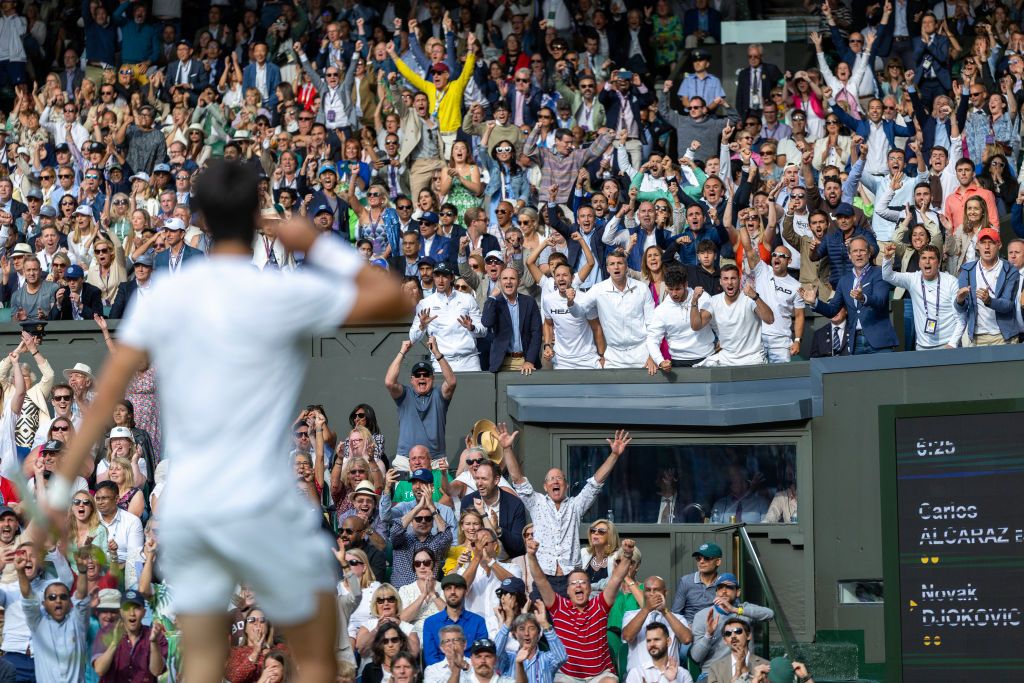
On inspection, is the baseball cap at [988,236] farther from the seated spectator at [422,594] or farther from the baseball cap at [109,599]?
the baseball cap at [109,599]

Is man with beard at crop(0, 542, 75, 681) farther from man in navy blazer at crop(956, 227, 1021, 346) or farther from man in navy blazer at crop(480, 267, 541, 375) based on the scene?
man in navy blazer at crop(956, 227, 1021, 346)

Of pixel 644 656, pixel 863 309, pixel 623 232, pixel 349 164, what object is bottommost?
pixel 644 656

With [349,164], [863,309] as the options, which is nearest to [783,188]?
[863,309]

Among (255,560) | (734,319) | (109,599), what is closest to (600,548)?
(734,319)

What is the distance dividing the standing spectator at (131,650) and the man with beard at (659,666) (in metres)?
3.25

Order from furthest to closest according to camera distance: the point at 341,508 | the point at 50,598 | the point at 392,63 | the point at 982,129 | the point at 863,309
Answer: the point at 392,63, the point at 982,129, the point at 863,309, the point at 341,508, the point at 50,598

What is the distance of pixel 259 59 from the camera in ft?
74.8

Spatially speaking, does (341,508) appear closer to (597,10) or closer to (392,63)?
(392,63)

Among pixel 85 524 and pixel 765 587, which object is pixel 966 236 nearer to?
pixel 765 587

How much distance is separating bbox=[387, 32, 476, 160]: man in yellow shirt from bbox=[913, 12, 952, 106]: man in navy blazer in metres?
5.53

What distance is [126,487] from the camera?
46.3 ft

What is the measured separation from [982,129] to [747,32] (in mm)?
6554

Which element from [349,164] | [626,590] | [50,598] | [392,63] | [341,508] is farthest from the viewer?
[392,63]

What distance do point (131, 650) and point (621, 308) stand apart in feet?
19.2
